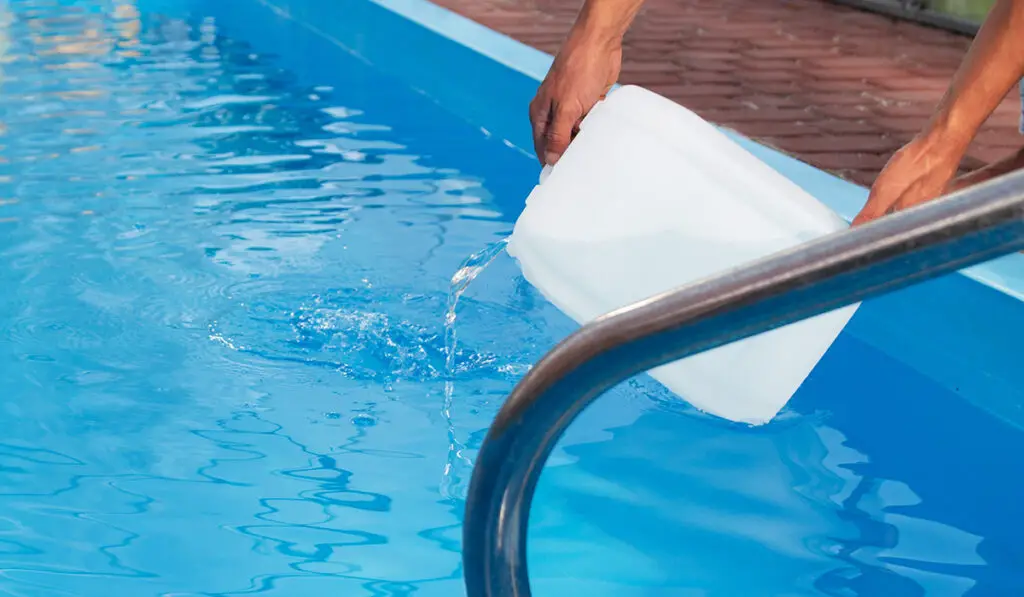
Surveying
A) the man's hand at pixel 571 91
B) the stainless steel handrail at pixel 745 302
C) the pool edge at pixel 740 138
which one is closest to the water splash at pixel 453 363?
the man's hand at pixel 571 91

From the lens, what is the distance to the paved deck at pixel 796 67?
10.0ft

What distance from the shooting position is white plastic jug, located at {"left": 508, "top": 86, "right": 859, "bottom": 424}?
53.9 inches

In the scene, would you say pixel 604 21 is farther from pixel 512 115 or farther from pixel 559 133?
pixel 512 115

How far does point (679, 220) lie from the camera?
1404mm

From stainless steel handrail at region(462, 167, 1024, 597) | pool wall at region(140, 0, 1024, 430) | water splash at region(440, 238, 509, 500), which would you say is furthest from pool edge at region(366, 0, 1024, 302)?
stainless steel handrail at region(462, 167, 1024, 597)

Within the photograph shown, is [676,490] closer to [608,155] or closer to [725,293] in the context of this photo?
[608,155]

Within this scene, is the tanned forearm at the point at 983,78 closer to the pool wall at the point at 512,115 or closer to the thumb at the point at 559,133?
the thumb at the point at 559,133

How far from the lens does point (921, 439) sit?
1958 mm

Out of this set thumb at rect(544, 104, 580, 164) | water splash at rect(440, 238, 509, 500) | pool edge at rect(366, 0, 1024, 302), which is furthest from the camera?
pool edge at rect(366, 0, 1024, 302)

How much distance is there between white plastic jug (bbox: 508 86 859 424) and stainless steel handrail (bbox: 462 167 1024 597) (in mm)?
752

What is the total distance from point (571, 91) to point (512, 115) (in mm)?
1991

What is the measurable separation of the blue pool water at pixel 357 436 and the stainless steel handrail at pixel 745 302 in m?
0.96

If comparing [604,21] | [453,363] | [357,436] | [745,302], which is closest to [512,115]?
[453,363]

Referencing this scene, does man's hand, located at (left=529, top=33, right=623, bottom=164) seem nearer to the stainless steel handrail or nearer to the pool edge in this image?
the pool edge
